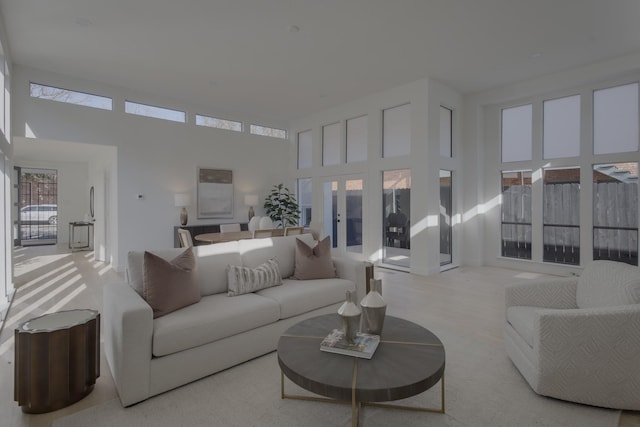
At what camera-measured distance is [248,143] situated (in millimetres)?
8211

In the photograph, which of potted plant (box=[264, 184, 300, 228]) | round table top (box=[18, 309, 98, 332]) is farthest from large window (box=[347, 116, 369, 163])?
round table top (box=[18, 309, 98, 332])

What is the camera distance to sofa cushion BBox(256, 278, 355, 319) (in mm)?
2939

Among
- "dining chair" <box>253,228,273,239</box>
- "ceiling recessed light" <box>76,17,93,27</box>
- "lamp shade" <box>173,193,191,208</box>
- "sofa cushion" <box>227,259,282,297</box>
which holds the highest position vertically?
"ceiling recessed light" <box>76,17,93,27</box>

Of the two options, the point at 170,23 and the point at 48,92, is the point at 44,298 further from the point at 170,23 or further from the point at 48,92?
the point at 170,23

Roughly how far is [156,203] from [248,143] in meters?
2.63

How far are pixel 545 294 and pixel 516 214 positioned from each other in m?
4.41

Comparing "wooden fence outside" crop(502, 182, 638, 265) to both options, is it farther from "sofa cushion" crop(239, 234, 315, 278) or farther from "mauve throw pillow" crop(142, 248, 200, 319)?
"mauve throw pillow" crop(142, 248, 200, 319)

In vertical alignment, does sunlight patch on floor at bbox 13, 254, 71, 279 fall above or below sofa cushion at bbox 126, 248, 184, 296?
below

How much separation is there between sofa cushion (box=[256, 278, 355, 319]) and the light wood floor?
908 mm

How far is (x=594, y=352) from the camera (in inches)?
78.9

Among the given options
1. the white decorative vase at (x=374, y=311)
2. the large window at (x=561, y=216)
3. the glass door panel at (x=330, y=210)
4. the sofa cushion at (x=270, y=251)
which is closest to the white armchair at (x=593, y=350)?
the white decorative vase at (x=374, y=311)

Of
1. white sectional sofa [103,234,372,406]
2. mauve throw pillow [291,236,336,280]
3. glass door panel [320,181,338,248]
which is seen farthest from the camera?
glass door panel [320,181,338,248]

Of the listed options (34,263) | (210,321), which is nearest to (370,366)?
(210,321)

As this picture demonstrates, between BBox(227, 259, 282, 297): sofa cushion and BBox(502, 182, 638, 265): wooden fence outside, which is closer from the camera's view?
BBox(227, 259, 282, 297): sofa cushion
